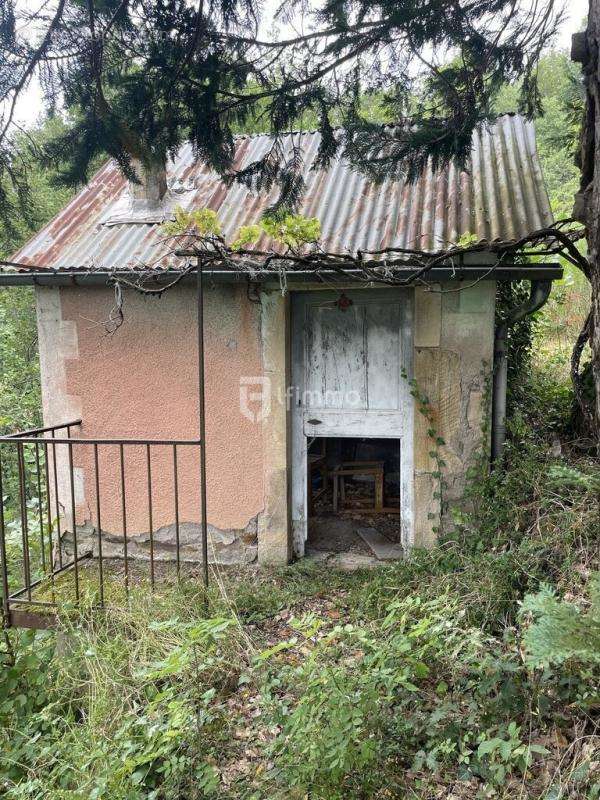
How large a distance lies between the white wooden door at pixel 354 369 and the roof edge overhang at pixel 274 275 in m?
0.49

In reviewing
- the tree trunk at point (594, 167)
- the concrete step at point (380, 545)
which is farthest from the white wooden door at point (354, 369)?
the tree trunk at point (594, 167)

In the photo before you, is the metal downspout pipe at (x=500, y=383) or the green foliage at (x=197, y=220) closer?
the green foliage at (x=197, y=220)

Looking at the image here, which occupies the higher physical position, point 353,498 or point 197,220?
point 197,220

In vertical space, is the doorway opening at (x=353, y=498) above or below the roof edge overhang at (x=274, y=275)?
below

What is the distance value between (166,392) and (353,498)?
2.75m

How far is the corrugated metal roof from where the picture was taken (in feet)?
15.0

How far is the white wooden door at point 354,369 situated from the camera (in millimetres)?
4820

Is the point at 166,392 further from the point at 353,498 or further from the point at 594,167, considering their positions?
the point at 594,167

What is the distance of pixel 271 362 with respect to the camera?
4809 mm

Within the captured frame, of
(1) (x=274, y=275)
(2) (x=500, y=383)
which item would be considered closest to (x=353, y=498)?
(2) (x=500, y=383)

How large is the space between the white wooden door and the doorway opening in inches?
22.0

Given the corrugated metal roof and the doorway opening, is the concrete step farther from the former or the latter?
the corrugated metal roof

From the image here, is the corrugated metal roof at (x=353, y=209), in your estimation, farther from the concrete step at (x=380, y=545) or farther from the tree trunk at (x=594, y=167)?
the concrete step at (x=380, y=545)

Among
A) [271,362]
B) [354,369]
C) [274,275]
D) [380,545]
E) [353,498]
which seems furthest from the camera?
[353,498]
